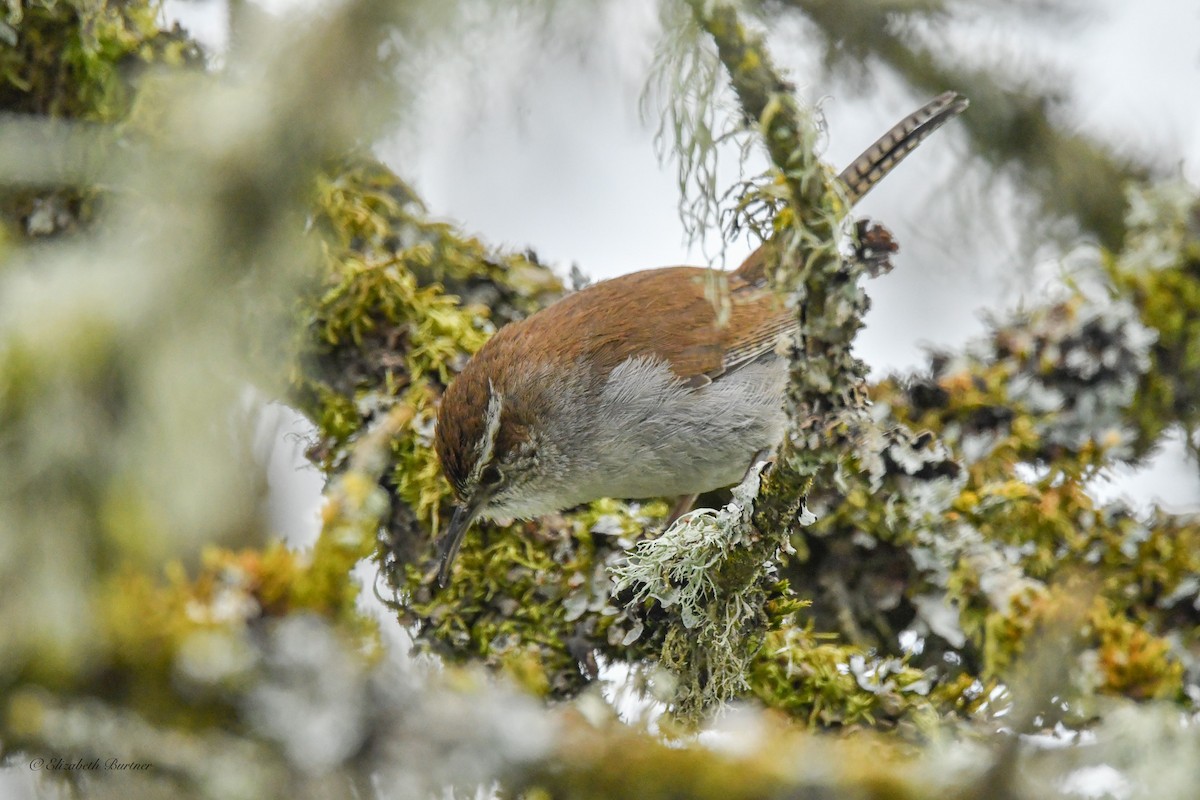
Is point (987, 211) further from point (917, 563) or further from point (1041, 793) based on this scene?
point (1041, 793)

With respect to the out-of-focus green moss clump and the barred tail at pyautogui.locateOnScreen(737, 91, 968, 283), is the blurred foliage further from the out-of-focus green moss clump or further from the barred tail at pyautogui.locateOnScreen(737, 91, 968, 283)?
the barred tail at pyautogui.locateOnScreen(737, 91, 968, 283)

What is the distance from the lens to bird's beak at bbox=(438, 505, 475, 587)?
11.6 feet

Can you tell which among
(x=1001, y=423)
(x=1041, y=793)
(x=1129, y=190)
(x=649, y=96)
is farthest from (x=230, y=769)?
(x=1129, y=190)

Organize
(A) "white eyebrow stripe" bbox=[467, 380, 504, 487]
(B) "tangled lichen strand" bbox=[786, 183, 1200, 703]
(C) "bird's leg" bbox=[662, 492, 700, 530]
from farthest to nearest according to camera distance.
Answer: (C) "bird's leg" bbox=[662, 492, 700, 530]
(A) "white eyebrow stripe" bbox=[467, 380, 504, 487]
(B) "tangled lichen strand" bbox=[786, 183, 1200, 703]

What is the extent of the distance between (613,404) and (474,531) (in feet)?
2.40

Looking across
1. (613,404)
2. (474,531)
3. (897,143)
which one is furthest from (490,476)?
(897,143)

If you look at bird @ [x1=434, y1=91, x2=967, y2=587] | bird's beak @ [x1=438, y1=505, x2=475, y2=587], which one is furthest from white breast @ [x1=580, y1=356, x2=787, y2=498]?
bird's beak @ [x1=438, y1=505, x2=475, y2=587]

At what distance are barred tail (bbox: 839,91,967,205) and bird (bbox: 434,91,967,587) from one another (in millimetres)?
11

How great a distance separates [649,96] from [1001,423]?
255cm

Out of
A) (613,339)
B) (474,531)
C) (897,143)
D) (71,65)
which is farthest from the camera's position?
(71,65)

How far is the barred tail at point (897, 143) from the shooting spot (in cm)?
337

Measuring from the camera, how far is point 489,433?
3709mm

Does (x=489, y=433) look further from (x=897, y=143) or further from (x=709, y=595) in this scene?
(x=897, y=143)

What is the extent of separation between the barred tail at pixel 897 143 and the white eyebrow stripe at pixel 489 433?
148 cm
